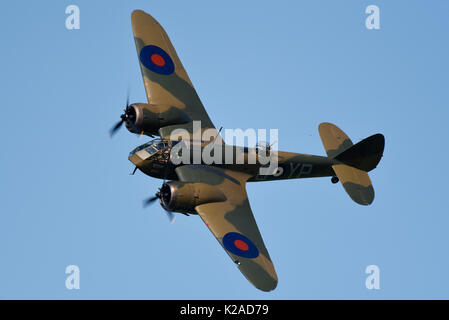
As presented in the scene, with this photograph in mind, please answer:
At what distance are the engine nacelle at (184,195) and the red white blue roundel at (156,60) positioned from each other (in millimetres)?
7549

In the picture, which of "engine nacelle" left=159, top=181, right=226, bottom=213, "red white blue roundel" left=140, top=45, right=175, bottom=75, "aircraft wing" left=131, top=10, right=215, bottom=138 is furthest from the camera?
"red white blue roundel" left=140, top=45, right=175, bottom=75

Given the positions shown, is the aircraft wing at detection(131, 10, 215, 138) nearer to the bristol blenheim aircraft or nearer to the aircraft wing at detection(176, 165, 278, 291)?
the bristol blenheim aircraft

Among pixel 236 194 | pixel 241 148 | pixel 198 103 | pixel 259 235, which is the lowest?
pixel 259 235

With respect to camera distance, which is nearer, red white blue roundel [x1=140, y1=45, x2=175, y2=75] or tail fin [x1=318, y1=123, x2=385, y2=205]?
tail fin [x1=318, y1=123, x2=385, y2=205]

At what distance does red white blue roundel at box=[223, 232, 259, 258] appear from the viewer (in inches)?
1187

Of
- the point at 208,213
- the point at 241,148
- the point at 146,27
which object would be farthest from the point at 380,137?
the point at 146,27

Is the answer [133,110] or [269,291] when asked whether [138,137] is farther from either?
[269,291]

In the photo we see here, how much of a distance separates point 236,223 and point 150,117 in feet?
21.1

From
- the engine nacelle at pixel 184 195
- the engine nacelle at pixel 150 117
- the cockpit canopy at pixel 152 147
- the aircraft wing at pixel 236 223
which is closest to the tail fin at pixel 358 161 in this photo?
the aircraft wing at pixel 236 223

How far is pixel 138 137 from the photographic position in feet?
112

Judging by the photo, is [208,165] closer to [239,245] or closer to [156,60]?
[239,245]

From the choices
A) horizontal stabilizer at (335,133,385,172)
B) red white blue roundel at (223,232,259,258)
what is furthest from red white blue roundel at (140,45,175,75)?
red white blue roundel at (223,232,259,258)

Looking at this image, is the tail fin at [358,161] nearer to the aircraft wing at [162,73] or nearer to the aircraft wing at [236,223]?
the aircraft wing at [236,223]

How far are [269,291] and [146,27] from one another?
1576 cm
